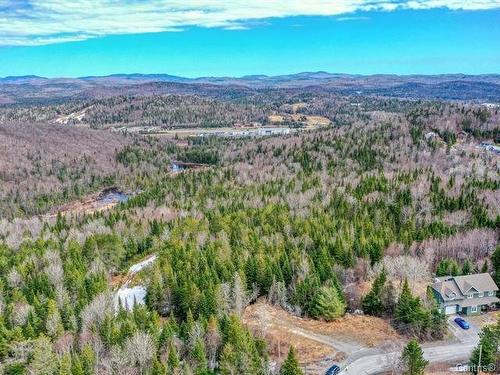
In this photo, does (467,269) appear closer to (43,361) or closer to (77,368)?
(77,368)

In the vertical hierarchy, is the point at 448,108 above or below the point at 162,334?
above

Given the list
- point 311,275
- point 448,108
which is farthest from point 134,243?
point 448,108

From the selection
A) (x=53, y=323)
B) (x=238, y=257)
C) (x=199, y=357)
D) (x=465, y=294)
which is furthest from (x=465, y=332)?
(x=53, y=323)

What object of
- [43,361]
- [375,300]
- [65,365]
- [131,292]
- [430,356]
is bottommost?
[131,292]

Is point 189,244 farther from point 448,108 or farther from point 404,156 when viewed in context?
point 448,108

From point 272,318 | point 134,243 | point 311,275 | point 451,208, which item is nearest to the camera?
point 272,318

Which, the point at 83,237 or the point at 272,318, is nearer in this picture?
the point at 272,318

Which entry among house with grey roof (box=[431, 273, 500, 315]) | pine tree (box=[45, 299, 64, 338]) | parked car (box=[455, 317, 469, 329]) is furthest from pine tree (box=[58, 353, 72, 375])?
parked car (box=[455, 317, 469, 329])
